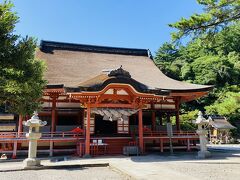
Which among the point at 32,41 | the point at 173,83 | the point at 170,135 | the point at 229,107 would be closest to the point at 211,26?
the point at 32,41

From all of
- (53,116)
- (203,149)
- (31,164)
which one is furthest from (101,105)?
(203,149)

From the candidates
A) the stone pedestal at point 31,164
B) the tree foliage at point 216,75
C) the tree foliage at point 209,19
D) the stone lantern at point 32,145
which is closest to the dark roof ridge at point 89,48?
the tree foliage at point 216,75

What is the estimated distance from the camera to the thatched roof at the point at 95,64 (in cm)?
1473

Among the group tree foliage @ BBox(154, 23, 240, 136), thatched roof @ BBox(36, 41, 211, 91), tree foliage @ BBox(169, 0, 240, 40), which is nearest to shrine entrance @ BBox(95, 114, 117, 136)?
thatched roof @ BBox(36, 41, 211, 91)

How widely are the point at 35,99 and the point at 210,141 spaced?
77.2 feet

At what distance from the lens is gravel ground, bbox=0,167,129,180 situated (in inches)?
285

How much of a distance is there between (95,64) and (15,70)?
1163 cm

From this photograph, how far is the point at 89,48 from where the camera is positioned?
69.8 ft

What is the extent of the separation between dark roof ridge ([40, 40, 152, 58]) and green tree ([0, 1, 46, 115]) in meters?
11.9

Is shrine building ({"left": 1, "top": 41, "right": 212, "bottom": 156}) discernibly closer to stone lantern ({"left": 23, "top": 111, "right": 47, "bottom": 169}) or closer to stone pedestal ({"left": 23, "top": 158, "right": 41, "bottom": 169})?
stone lantern ({"left": 23, "top": 111, "right": 47, "bottom": 169})

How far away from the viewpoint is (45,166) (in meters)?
8.88

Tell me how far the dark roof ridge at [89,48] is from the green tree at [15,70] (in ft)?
39.0

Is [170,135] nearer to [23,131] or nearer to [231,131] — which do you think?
[23,131]

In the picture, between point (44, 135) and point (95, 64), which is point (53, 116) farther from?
point (95, 64)
